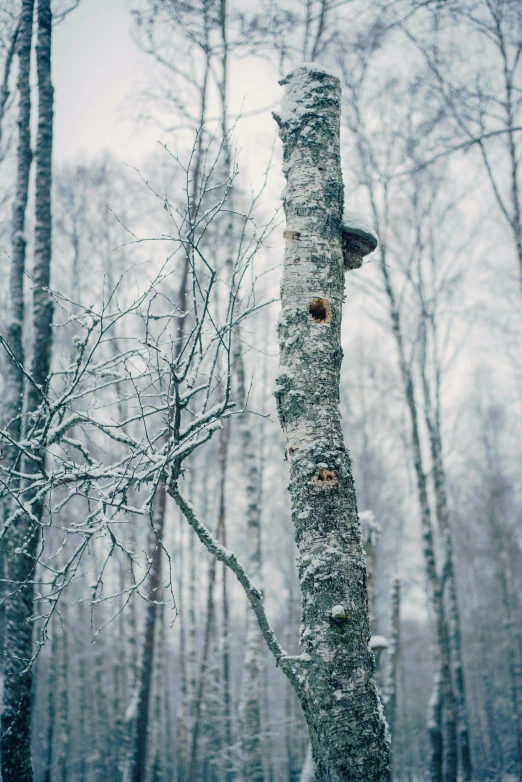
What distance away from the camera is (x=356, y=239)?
290cm

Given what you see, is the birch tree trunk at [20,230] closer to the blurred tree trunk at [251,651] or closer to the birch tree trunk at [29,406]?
the birch tree trunk at [29,406]

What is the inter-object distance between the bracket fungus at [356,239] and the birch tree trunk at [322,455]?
0.27 ft

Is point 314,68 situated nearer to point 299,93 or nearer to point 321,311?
point 299,93

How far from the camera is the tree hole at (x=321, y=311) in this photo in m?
2.63

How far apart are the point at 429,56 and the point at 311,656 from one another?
873cm

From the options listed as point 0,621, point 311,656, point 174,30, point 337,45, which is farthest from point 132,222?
point 311,656

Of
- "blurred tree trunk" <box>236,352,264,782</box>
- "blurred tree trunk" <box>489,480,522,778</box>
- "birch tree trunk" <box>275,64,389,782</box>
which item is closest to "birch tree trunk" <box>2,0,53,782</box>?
"birch tree trunk" <box>275,64,389,782</box>

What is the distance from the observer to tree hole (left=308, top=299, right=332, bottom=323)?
2633 mm

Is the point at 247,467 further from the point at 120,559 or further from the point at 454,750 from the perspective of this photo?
the point at 120,559

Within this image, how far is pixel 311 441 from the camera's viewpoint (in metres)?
2.41

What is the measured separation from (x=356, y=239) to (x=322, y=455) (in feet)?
4.31

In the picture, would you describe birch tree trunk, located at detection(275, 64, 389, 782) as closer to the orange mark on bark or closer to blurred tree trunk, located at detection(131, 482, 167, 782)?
the orange mark on bark

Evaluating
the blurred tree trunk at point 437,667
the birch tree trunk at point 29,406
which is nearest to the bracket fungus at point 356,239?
the birch tree trunk at point 29,406

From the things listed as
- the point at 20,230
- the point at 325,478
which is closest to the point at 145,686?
the point at 325,478
